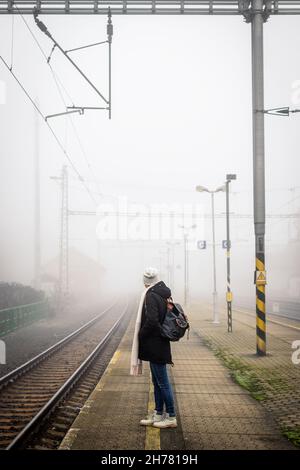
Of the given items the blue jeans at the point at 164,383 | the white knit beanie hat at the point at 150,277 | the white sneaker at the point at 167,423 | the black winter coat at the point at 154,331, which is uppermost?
the white knit beanie hat at the point at 150,277

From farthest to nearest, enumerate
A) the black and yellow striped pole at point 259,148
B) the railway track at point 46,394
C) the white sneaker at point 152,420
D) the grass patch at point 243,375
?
the black and yellow striped pole at point 259,148 < the grass patch at point 243,375 < the railway track at point 46,394 < the white sneaker at point 152,420

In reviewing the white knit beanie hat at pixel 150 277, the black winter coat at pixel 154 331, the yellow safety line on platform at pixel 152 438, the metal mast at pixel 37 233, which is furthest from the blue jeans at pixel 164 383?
the metal mast at pixel 37 233

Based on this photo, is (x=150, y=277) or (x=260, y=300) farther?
(x=260, y=300)

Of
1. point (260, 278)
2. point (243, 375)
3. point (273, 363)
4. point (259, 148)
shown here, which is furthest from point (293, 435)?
point (259, 148)

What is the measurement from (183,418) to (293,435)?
59.8 inches

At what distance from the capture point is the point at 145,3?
12070 mm

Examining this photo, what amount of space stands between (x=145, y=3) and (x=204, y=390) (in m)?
9.76

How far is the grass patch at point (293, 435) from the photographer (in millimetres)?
5336

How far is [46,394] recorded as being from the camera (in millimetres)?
9102

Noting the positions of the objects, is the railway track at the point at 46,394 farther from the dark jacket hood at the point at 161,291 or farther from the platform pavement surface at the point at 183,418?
the dark jacket hood at the point at 161,291

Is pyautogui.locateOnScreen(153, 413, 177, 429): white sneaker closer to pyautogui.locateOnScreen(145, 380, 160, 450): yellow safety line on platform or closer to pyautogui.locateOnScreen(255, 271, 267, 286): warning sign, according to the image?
pyautogui.locateOnScreen(145, 380, 160, 450): yellow safety line on platform

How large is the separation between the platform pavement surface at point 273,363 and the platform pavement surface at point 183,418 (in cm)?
31

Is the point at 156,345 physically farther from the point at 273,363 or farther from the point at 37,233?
the point at 37,233
